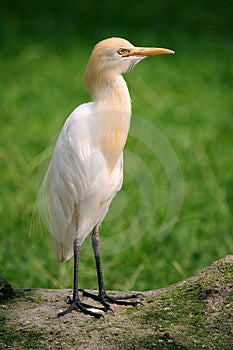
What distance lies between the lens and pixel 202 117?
6898 millimetres

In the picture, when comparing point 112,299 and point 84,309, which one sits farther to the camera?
point 112,299

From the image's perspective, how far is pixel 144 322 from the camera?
295cm

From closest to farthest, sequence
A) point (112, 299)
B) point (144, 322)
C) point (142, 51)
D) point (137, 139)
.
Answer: point (144, 322) < point (142, 51) < point (112, 299) < point (137, 139)

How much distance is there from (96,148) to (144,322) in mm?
720

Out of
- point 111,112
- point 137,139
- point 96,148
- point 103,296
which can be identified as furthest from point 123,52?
point 137,139

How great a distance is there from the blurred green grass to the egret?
3.41ft

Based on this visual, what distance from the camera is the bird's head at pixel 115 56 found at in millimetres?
3039

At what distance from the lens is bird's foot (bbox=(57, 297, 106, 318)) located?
118 inches

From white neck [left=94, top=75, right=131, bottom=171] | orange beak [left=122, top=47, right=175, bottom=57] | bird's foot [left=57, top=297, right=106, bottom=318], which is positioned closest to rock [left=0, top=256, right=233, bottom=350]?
bird's foot [left=57, top=297, right=106, bottom=318]

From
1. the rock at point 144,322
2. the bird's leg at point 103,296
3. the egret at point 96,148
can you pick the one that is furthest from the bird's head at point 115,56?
the rock at point 144,322

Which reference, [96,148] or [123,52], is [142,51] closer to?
[123,52]

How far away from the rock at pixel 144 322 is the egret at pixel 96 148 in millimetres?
95

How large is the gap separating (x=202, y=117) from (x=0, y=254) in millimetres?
2832

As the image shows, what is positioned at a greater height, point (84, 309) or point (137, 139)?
point (137, 139)
